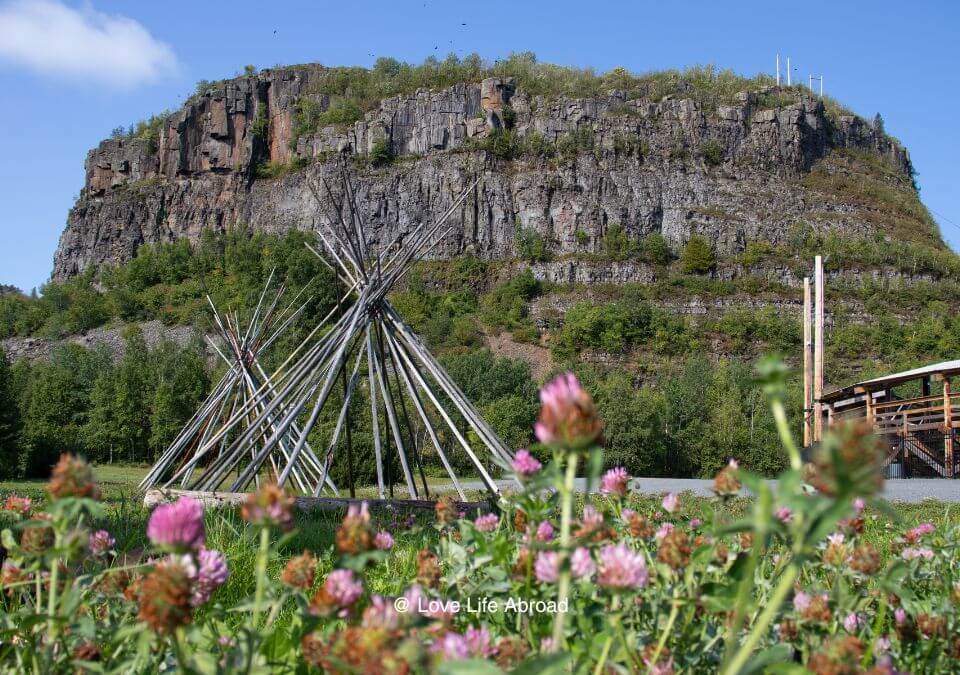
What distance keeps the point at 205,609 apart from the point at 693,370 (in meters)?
32.9

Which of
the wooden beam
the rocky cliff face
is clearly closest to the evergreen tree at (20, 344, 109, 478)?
the wooden beam


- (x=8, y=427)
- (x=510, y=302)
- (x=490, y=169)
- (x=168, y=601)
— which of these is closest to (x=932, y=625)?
(x=168, y=601)

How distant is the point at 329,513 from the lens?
454cm

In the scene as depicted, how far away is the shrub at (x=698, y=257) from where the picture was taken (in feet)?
158

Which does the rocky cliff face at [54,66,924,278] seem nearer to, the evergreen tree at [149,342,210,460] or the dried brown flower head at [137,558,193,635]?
the evergreen tree at [149,342,210,460]

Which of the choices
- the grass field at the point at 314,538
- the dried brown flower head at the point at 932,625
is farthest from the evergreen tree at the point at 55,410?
the dried brown flower head at the point at 932,625

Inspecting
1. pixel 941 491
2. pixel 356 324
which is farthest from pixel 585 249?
pixel 356 324

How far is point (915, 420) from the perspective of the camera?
47.6ft

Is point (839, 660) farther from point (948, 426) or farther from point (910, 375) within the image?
point (948, 426)

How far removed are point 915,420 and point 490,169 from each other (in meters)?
43.0

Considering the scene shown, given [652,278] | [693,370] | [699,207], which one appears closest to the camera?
[693,370]

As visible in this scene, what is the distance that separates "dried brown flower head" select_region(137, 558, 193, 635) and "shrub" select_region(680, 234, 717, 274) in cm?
4990

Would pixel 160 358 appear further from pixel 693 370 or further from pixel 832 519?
pixel 832 519

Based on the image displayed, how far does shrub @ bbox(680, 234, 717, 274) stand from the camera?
158ft
